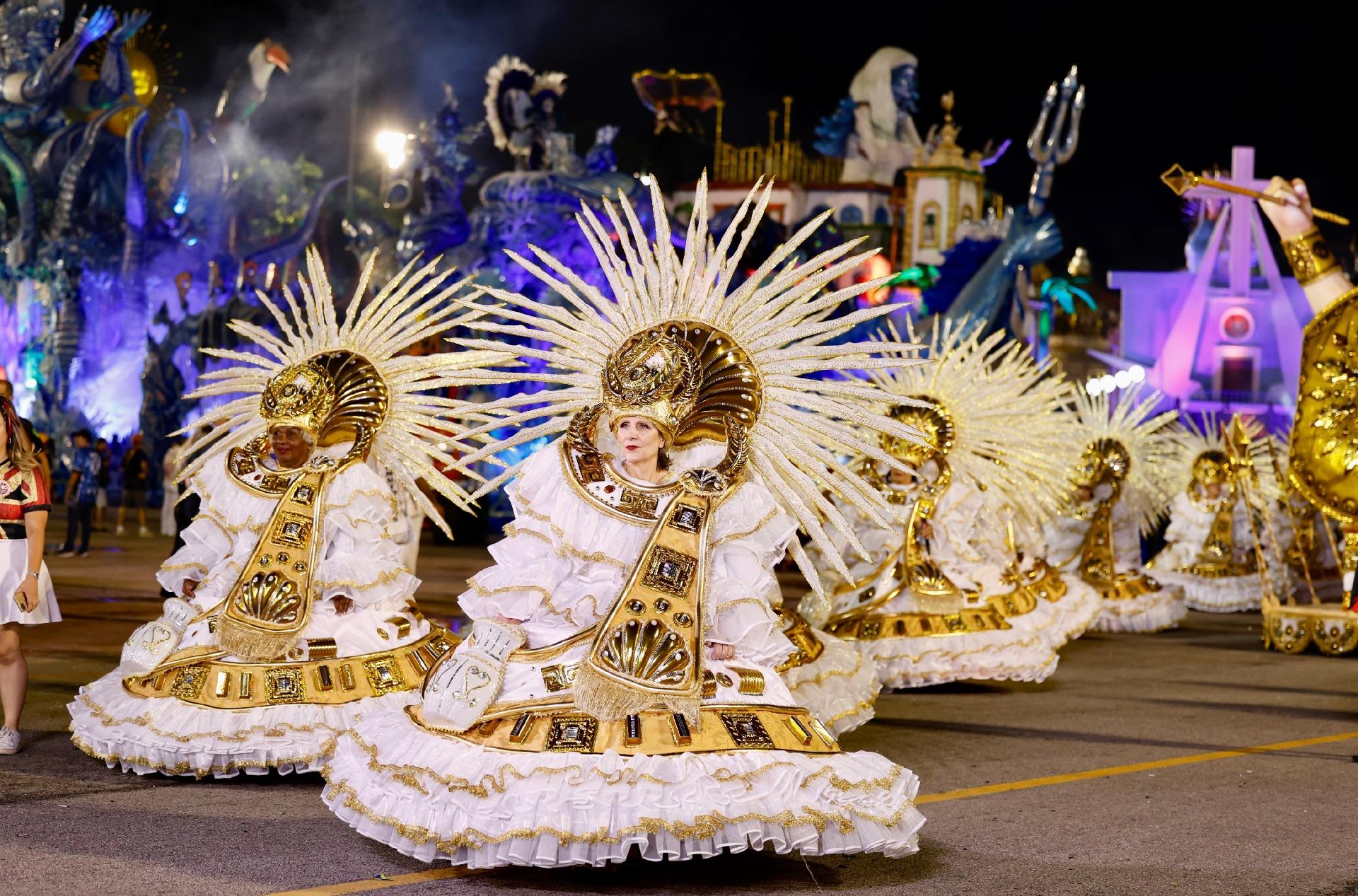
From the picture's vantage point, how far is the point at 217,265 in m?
45.0

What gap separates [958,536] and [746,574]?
5974 mm

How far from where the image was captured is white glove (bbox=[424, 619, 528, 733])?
16.8ft

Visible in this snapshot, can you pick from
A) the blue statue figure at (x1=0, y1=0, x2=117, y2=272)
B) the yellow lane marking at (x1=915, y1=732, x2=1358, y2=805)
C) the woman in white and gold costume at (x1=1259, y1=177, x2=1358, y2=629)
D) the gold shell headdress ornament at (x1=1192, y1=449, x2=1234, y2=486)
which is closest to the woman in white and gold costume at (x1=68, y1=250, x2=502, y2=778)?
the yellow lane marking at (x1=915, y1=732, x2=1358, y2=805)

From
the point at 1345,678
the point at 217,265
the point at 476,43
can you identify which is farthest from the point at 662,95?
the point at 1345,678

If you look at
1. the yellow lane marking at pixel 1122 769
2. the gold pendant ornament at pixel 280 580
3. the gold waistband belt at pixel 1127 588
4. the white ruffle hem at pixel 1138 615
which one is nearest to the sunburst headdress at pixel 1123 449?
the gold waistband belt at pixel 1127 588

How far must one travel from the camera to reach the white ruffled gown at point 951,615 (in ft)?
34.2

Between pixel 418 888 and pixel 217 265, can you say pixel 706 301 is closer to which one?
pixel 418 888

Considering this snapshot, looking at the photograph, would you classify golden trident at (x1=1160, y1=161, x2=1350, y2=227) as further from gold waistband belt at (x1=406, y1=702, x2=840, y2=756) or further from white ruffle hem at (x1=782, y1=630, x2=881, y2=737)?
gold waistband belt at (x1=406, y1=702, x2=840, y2=756)

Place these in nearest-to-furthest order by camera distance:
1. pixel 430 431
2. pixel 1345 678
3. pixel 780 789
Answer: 1. pixel 780 789
2. pixel 430 431
3. pixel 1345 678

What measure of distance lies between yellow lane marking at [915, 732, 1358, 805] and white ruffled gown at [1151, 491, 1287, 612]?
9.76 m

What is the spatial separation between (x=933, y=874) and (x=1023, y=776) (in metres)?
2.23

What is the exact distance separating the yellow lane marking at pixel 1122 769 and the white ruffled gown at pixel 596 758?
1638 millimetres

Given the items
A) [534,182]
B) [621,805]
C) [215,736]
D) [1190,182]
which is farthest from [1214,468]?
[534,182]

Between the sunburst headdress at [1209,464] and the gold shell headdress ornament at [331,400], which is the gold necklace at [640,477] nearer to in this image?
the gold shell headdress ornament at [331,400]
